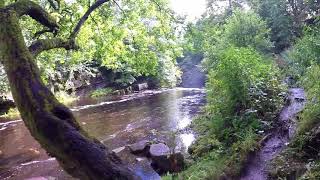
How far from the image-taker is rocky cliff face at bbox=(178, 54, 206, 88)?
52156 mm


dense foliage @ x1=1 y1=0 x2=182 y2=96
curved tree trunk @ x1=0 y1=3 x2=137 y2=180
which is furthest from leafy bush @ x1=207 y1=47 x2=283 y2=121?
curved tree trunk @ x1=0 y1=3 x2=137 y2=180

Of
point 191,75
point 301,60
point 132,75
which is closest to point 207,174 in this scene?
point 301,60

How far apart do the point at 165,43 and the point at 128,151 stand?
5235mm

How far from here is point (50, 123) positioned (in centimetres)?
369

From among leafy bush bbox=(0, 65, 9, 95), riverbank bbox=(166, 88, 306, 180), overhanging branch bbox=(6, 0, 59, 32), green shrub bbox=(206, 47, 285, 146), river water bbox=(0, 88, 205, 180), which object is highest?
overhanging branch bbox=(6, 0, 59, 32)

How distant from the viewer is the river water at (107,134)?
1148cm

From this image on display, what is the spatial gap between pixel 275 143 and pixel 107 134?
31.1 ft

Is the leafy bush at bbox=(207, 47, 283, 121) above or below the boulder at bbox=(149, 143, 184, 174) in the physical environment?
above

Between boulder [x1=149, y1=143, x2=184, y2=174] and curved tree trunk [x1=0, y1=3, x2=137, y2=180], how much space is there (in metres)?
5.76

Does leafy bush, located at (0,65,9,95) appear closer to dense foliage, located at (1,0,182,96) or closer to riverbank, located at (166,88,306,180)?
dense foliage, located at (1,0,182,96)

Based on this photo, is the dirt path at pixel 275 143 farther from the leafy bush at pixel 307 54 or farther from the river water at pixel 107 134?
the river water at pixel 107 134

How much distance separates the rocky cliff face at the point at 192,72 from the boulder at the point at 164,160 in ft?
126

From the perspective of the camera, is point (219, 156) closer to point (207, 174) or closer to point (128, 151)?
point (207, 174)

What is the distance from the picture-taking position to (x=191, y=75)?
58688 mm
